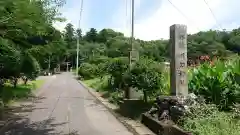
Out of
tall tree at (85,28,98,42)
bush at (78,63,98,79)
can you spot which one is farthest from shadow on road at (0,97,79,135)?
tall tree at (85,28,98,42)

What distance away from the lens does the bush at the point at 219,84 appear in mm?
9852

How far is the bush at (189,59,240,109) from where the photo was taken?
9.85 metres

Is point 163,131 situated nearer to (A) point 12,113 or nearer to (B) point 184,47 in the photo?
(B) point 184,47

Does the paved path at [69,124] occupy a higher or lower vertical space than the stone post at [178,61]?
lower

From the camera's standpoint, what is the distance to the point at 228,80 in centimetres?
1018

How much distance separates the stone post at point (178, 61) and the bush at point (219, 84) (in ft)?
2.13

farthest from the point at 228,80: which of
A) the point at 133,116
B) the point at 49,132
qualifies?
the point at 49,132

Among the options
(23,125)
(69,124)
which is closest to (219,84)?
(69,124)

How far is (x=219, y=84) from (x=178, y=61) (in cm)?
→ 140

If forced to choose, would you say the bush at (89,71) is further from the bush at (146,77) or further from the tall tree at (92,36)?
the tall tree at (92,36)

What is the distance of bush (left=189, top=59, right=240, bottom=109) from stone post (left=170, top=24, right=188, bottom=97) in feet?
2.13

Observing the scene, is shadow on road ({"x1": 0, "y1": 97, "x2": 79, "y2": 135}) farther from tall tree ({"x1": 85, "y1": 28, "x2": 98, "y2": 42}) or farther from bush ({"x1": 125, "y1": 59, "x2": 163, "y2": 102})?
tall tree ({"x1": 85, "y1": 28, "x2": 98, "y2": 42})

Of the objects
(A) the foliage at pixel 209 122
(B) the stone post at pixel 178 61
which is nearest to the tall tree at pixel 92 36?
(B) the stone post at pixel 178 61

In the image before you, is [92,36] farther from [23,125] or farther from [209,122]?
[209,122]
